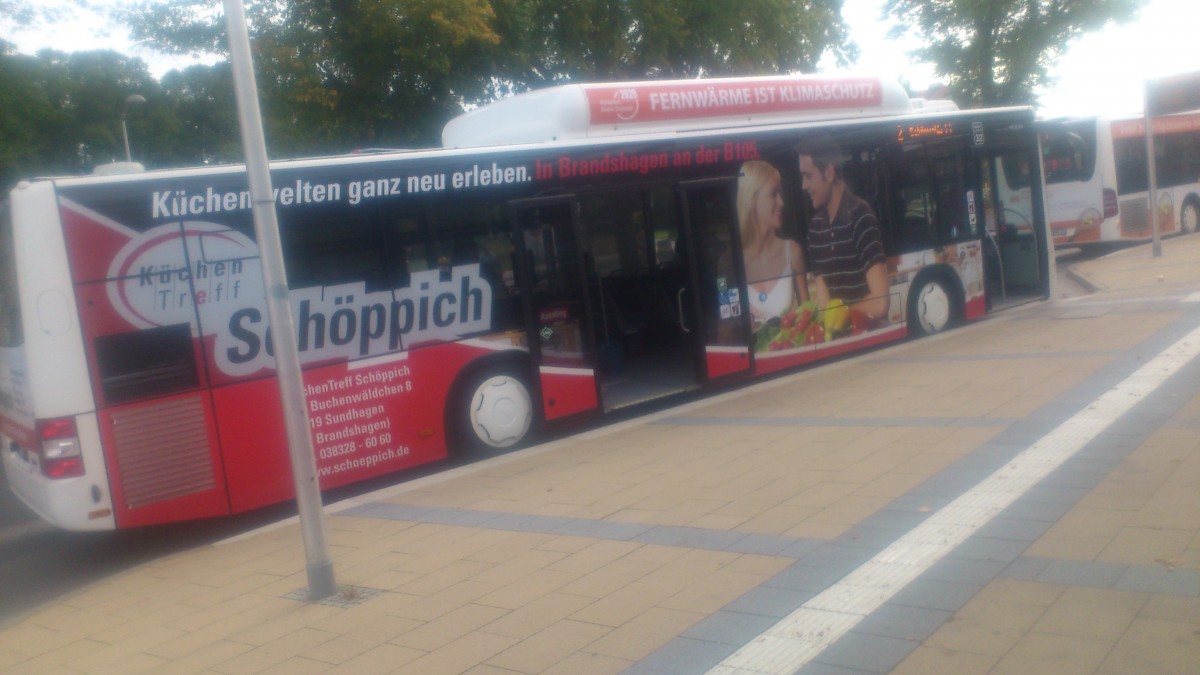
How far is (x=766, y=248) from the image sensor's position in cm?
1245

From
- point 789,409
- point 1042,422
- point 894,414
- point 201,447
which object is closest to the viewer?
point 201,447

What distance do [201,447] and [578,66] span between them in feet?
64.8

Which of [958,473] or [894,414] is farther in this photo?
[894,414]

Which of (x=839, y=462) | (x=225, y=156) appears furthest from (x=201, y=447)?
(x=225, y=156)

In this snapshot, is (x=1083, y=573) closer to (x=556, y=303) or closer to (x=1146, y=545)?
(x=1146, y=545)

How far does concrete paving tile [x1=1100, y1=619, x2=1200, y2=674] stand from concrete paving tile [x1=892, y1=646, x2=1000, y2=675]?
1.48ft

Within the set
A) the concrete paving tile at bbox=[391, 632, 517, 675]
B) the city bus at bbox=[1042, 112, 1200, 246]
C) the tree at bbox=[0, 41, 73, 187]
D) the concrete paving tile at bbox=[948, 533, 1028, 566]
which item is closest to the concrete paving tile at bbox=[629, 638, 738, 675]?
the concrete paving tile at bbox=[391, 632, 517, 675]

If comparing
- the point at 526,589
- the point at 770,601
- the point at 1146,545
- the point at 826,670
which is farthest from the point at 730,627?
the point at 1146,545

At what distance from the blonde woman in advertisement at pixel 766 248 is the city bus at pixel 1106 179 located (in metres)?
15.3

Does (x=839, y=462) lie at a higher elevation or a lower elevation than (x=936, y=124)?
lower

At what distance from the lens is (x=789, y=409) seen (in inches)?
423

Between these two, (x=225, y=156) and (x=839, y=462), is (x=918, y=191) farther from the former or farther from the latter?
(x=225, y=156)

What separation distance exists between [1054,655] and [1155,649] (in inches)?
15.8

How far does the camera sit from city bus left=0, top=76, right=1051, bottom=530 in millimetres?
7707
